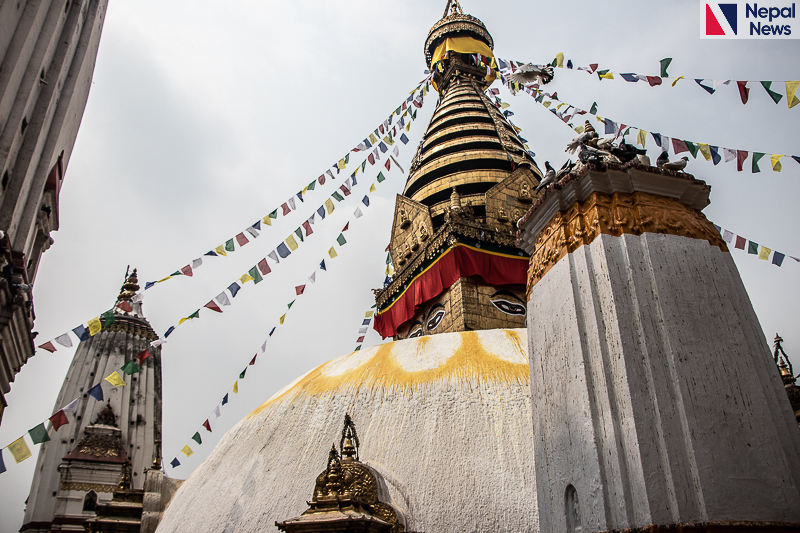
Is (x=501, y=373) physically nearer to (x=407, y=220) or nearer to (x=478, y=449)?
(x=478, y=449)

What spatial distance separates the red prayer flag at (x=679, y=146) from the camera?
7.25m

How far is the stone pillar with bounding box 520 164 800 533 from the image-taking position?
9.00ft

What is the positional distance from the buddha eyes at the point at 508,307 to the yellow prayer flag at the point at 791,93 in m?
6.29

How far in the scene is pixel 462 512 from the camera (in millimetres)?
5367

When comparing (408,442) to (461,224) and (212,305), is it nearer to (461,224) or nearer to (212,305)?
(212,305)

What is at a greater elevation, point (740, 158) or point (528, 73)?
point (528, 73)

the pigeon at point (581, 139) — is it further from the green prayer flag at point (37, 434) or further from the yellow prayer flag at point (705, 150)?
the green prayer flag at point (37, 434)

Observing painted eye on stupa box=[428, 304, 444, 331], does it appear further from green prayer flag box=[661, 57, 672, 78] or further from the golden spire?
the golden spire

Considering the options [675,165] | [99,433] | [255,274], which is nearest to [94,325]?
[255,274]

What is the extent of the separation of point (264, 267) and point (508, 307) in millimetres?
5344

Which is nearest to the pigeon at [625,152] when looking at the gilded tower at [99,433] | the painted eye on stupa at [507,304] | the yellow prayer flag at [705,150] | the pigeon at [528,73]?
the pigeon at [528,73]

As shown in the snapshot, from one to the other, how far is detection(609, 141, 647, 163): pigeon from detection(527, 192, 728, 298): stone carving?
0.34m

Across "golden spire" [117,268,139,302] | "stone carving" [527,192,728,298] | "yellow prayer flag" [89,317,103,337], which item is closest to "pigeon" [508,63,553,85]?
"stone carving" [527,192,728,298]

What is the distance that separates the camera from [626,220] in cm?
354
